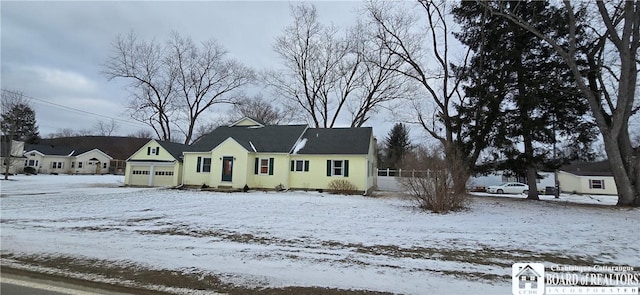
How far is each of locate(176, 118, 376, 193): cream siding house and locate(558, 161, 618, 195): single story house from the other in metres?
28.0

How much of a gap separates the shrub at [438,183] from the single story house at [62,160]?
5073cm

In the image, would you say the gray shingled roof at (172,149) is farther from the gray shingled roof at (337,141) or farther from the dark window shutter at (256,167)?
the gray shingled roof at (337,141)

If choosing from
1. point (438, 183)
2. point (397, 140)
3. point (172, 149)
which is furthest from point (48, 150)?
point (438, 183)

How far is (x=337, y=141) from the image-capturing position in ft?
77.4

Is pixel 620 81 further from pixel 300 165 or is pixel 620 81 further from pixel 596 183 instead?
pixel 596 183

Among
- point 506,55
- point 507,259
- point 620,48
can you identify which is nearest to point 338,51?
point 506,55

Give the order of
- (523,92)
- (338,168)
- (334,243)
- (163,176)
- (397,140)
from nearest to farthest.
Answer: (334,243) < (523,92) < (338,168) < (163,176) < (397,140)

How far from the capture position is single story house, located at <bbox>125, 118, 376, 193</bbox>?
22.0 meters

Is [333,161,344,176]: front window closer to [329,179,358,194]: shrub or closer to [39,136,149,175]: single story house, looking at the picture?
[329,179,358,194]: shrub

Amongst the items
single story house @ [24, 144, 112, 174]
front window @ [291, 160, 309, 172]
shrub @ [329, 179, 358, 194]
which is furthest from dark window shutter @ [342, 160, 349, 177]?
single story house @ [24, 144, 112, 174]

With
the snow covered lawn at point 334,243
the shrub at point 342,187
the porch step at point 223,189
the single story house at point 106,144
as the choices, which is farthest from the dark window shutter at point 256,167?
the single story house at point 106,144

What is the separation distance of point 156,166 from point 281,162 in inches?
440

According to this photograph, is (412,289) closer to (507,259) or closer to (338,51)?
(507,259)

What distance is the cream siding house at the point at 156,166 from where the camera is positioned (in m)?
25.5
